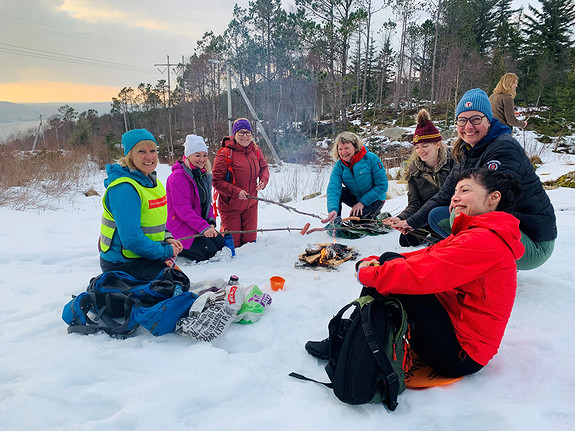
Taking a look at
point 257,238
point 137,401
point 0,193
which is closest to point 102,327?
point 137,401

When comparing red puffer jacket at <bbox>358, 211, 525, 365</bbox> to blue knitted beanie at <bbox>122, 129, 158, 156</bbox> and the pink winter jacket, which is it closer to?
blue knitted beanie at <bbox>122, 129, 158, 156</bbox>

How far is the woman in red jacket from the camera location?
1.66m

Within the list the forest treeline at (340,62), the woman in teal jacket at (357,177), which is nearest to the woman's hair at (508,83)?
the woman in teal jacket at (357,177)

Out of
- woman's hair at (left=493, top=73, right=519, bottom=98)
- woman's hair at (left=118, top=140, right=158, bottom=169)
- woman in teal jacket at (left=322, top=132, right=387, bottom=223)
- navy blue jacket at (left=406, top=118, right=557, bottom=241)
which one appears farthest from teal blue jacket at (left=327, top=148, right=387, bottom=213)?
woman's hair at (left=493, top=73, right=519, bottom=98)

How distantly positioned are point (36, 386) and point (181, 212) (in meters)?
A: 2.42

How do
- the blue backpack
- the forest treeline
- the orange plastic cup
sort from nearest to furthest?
the blue backpack < the orange plastic cup < the forest treeline

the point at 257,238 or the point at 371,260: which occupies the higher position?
the point at 371,260

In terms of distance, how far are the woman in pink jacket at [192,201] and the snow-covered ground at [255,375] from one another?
3.98 ft

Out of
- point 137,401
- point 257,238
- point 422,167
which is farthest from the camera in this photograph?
point 257,238

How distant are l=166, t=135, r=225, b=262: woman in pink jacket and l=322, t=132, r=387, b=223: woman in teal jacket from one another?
5.63 ft

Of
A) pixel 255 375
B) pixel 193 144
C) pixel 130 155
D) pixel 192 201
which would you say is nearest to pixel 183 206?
pixel 192 201

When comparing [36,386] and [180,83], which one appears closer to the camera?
[36,386]

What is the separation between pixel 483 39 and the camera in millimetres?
28641

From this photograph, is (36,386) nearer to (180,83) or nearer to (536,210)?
(536,210)
